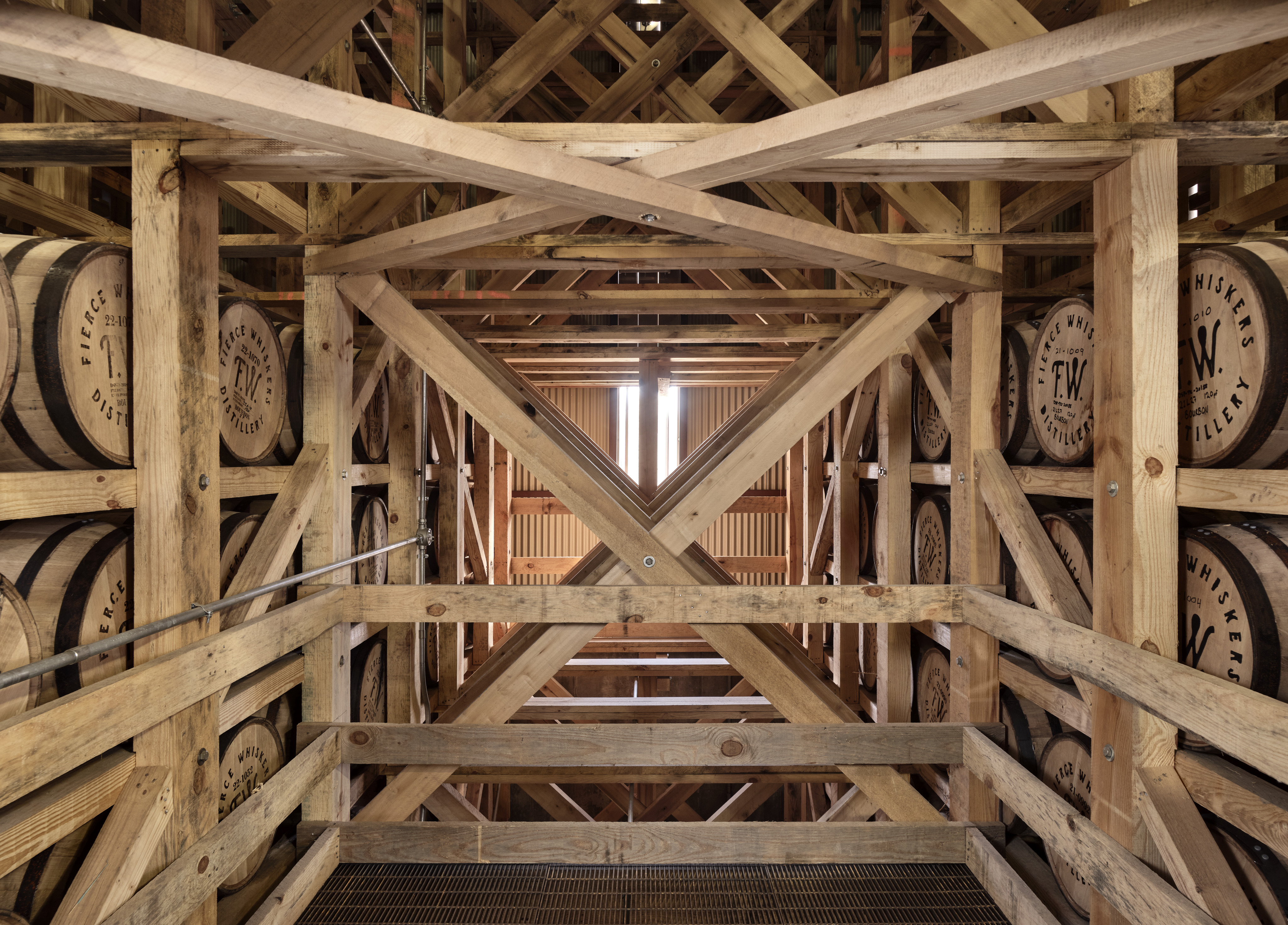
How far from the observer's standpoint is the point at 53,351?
83.7 inches

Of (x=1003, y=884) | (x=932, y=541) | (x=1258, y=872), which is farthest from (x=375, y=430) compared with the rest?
(x=1258, y=872)

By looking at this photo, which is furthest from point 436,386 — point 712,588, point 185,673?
point 185,673

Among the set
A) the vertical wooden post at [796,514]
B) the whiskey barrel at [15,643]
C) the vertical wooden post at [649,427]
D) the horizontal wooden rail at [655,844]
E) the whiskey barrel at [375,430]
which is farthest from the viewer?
the vertical wooden post at [796,514]

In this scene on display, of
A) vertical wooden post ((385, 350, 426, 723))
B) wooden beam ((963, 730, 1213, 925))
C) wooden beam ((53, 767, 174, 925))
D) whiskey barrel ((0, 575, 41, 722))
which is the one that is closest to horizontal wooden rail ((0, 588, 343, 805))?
whiskey barrel ((0, 575, 41, 722))

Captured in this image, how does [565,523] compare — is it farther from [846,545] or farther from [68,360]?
[68,360]

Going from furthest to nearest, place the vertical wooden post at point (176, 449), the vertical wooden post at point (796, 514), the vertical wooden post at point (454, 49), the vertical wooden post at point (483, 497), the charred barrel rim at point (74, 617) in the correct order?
the vertical wooden post at point (796, 514), the vertical wooden post at point (483, 497), the vertical wooden post at point (454, 49), the vertical wooden post at point (176, 449), the charred barrel rim at point (74, 617)

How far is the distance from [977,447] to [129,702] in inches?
143

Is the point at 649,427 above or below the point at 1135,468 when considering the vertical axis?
above

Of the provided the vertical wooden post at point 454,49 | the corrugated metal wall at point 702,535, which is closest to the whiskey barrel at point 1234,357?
the vertical wooden post at point 454,49

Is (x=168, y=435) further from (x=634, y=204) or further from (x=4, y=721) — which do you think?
(x=634, y=204)

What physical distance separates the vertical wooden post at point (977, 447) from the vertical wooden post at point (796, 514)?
4.43 metres

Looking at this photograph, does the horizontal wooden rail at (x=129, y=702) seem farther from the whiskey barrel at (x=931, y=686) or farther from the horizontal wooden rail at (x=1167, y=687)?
the whiskey barrel at (x=931, y=686)

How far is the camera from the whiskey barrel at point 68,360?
2.13m

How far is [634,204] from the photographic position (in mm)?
2531
